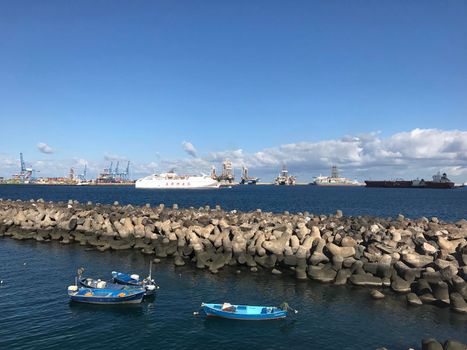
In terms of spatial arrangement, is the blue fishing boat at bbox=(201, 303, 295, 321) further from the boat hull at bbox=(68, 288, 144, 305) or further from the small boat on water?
the boat hull at bbox=(68, 288, 144, 305)

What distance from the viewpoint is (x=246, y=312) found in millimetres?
22859

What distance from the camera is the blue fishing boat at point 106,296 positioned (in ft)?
82.9

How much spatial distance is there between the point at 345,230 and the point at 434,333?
16111mm

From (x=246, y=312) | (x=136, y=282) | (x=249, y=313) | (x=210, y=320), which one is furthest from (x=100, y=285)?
(x=249, y=313)

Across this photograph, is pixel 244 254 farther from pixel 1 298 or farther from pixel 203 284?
pixel 1 298

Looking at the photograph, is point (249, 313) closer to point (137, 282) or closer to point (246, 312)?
point (246, 312)

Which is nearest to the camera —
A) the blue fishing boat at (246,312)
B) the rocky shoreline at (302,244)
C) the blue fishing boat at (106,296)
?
the blue fishing boat at (246,312)

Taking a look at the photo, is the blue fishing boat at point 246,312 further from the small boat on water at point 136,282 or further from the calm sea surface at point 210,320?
the small boat on water at point 136,282

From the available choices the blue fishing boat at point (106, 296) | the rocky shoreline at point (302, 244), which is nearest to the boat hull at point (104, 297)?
the blue fishing boat at point (106, 296)

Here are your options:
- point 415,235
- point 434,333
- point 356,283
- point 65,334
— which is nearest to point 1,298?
point 65,334

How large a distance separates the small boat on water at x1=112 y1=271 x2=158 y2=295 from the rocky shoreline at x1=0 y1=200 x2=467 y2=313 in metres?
6.45

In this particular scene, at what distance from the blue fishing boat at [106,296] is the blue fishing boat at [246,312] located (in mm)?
5243

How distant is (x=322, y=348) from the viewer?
19.5 m

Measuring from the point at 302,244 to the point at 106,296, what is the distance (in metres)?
16.4
